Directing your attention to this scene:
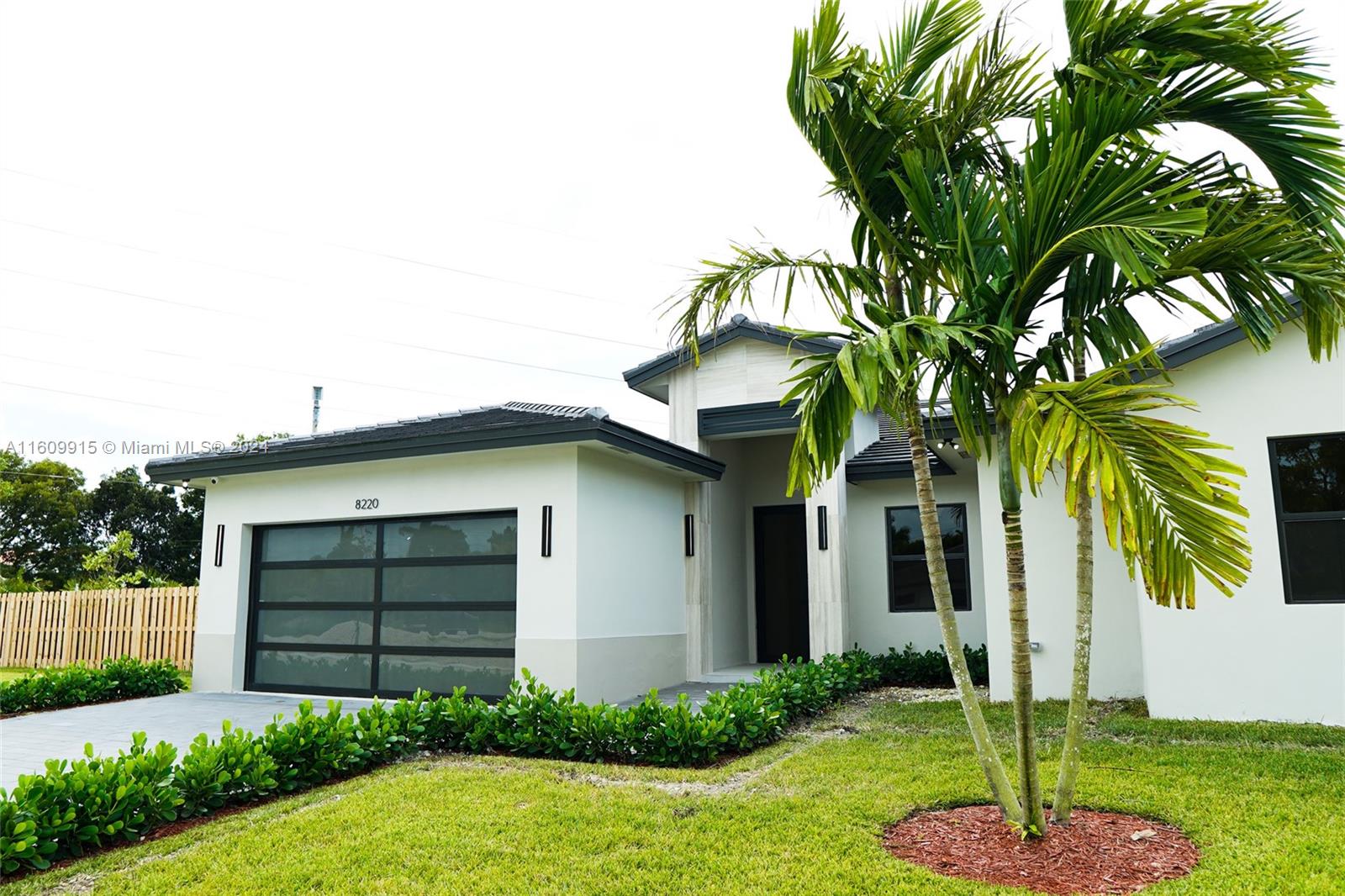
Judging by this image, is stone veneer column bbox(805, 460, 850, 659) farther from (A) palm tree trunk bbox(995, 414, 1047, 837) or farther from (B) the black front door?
(A) palm tree trunk bbox(995, 414, 1047, 837)

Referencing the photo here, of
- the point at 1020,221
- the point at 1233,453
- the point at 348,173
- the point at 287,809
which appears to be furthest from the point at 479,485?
the point at 348,173

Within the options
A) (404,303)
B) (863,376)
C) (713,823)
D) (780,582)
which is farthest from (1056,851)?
(404,303)

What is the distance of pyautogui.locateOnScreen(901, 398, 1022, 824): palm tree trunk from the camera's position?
15.0 feet

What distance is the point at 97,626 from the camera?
15.1 metres

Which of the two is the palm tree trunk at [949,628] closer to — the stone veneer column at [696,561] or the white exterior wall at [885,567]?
the stone veneer column at [696,561]

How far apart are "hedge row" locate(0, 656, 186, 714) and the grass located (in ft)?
20.0

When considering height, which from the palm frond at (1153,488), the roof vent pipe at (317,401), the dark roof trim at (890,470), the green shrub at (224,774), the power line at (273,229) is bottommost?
the green shrub at (224,774)

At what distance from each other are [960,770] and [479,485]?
5899 millimetres

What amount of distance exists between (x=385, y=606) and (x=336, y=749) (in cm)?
A: 398

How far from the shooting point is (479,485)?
379 inches

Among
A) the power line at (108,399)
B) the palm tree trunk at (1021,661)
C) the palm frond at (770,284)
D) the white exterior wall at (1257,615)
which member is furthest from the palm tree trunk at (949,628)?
the power line at (108,399)

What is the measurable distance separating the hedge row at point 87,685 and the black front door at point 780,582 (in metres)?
8.60

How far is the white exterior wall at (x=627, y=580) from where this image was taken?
920 cm

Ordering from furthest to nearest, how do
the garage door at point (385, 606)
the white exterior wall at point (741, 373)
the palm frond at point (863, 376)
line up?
the white exterior wall at point (741, 373) < the garage door at point (385, 606) < the palm frond at point (863, 376)
